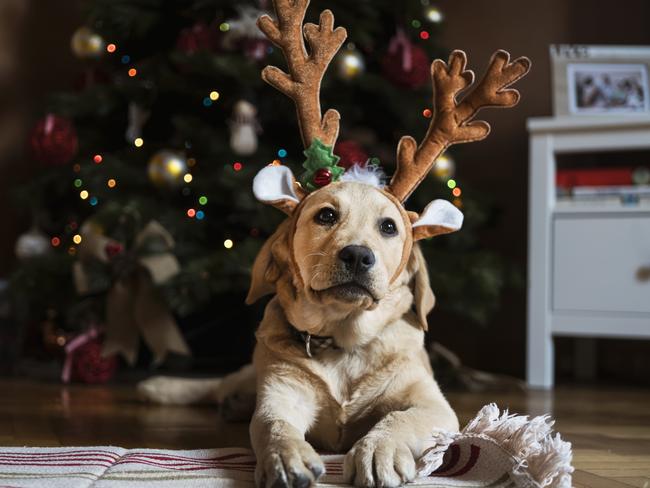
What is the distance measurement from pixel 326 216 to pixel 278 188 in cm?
11

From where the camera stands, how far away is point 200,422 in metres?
1.78

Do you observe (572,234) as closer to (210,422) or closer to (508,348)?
(508,348)

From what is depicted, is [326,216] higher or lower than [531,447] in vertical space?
higher

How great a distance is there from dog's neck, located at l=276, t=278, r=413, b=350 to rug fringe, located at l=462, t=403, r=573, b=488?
0.24 metres

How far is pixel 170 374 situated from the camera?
2609mm

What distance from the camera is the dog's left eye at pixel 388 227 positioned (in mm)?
1349

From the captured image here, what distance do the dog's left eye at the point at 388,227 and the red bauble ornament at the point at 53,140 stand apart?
1.69m

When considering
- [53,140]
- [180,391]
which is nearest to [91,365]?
[180,391]

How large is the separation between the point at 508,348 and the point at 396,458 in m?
2.21

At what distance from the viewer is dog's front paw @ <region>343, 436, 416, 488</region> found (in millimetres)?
1056

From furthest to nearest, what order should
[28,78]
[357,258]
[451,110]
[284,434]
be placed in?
[28,78] → [451,110] → [357,258] → [284,434]

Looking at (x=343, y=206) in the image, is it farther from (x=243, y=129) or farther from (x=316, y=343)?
(x=243, y=129)

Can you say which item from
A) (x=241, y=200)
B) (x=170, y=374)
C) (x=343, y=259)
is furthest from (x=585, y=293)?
(x=343, y=259)

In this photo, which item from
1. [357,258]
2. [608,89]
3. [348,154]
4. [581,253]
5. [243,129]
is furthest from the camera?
[608,89]
